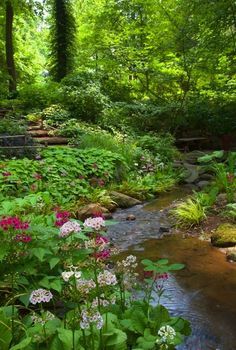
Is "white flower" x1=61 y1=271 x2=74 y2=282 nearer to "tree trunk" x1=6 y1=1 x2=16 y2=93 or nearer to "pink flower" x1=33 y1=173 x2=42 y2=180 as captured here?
"pink flower" x1=33 y1=173 x2=42 y2=180

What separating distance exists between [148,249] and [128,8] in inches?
528

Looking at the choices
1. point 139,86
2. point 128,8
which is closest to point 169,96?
point 139,86

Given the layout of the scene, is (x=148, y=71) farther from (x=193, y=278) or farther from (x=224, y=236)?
(x=193, y=278)

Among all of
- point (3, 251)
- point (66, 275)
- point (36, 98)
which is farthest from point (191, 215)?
point (36, 98)

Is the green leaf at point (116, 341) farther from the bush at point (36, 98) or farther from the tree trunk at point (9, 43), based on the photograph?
the tree trunk at point (9, 43)

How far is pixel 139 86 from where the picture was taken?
629 inches

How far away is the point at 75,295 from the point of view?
1.98 metres

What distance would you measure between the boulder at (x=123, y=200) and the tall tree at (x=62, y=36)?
37.9 ft

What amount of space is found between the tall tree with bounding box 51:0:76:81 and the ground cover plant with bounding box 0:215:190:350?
53.1 ft

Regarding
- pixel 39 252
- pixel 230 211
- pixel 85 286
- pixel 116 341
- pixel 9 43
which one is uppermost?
pixel 9 43

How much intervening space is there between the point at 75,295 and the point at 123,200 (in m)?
6.01

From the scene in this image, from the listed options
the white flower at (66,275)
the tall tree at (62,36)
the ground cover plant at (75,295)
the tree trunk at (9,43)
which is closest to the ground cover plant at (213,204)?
the ground cover plant at (75,295)

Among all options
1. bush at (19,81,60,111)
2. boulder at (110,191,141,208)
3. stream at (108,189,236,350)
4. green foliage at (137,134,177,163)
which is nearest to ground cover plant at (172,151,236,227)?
stream at (108,189,236,350)

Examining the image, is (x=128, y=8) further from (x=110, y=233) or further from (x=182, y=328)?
(x=182, y=328)
